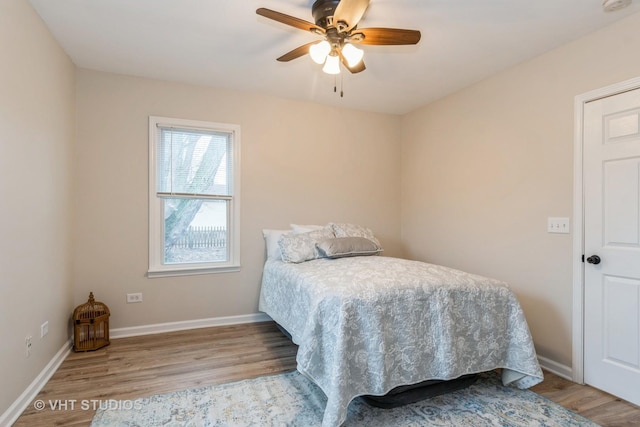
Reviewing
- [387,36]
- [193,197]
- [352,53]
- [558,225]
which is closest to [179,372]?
[193,197]

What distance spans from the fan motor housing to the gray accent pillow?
1926mm

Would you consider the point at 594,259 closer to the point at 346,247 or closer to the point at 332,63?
the point at 346,247

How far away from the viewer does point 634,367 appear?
2.21 meters

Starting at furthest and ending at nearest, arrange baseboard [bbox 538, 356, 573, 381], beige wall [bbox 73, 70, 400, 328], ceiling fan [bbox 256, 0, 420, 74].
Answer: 1. beige wall [bbox 73, 70, 400, 328]
2. baseboard [bbox 538, 356, 573, 381]
3. ceiling fan [bbox 256, 0, 420, 74]

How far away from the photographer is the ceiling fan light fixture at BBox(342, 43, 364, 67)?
7.18 feet

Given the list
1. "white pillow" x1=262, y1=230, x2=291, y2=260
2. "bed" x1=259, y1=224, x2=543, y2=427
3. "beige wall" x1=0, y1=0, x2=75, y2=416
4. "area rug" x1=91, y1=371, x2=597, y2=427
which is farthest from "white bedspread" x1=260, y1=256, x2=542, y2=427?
"beige wall" x1=0, y1=0, x2=75, y2=416

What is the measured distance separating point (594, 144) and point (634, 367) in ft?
5.14

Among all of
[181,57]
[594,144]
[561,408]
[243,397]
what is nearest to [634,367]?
[561,408]

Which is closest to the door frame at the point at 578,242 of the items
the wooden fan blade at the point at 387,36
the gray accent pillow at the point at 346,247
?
the wooden fan blade at the point at 387,36

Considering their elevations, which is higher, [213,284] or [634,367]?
[213,284]

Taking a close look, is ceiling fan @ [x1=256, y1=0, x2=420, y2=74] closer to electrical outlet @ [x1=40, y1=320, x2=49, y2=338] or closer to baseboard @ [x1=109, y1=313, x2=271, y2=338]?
electrical outlet @ [x1=40, y1=320, x2=49, y2=338]

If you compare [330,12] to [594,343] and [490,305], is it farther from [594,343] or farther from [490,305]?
[594,343]

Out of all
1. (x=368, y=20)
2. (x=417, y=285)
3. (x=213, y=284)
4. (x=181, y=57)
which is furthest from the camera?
(x=213, y=284)

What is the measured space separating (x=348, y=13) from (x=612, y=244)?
2.41 metres
